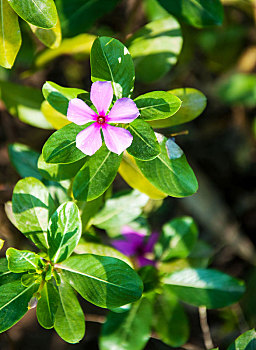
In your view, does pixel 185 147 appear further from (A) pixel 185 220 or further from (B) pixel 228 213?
(A) pixel 185 220

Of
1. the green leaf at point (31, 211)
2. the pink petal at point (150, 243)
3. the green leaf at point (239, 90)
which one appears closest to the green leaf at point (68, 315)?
the green leaf at point (31, 211)

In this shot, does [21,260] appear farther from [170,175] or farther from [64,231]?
[170,175]

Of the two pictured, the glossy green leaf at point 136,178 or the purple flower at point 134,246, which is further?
the purple flower at point 134,246

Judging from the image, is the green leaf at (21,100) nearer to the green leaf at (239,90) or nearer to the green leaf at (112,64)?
the green leaf at (112,64)

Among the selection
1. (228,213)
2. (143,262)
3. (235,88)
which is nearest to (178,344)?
(143,262)

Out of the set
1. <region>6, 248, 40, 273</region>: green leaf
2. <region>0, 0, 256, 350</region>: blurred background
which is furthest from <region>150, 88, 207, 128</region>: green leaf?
<region>0, 0, 256, 350</region>: blurred background

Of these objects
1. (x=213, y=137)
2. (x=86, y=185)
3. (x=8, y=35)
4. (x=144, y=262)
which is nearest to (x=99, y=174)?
(x=86, y=185)

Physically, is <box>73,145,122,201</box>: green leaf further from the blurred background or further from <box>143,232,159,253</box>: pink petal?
the blurred background
